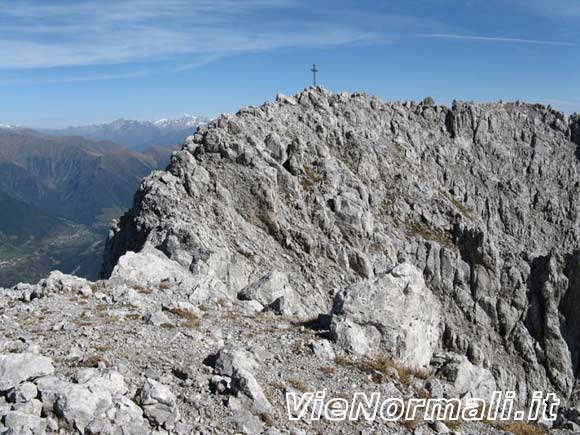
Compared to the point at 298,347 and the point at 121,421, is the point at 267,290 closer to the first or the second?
the point at 298,347

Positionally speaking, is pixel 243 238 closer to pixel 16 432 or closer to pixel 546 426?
pixel 546 426

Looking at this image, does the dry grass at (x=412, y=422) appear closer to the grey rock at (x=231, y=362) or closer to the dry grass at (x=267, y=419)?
the dry grass at (x=267, y=419)

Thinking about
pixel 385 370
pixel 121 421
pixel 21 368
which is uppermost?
pixel 21 368

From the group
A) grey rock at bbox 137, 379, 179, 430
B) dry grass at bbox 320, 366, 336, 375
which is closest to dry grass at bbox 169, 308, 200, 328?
dry grass at bbox 320, 366, 336, 375

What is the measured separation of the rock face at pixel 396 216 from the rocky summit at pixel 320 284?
264 millimetres

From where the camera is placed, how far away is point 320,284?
175 feet

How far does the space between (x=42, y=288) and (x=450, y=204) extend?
6470cm

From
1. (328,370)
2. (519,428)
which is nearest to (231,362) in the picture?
(328,370)

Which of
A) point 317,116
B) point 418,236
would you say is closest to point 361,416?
A: point 418,236

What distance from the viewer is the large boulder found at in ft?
71.5

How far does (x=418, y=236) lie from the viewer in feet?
227

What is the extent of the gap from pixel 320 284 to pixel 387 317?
98.4 feet

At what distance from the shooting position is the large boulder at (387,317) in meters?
21.8

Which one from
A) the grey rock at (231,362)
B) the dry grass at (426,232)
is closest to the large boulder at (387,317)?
the grey rock at (231,362)
